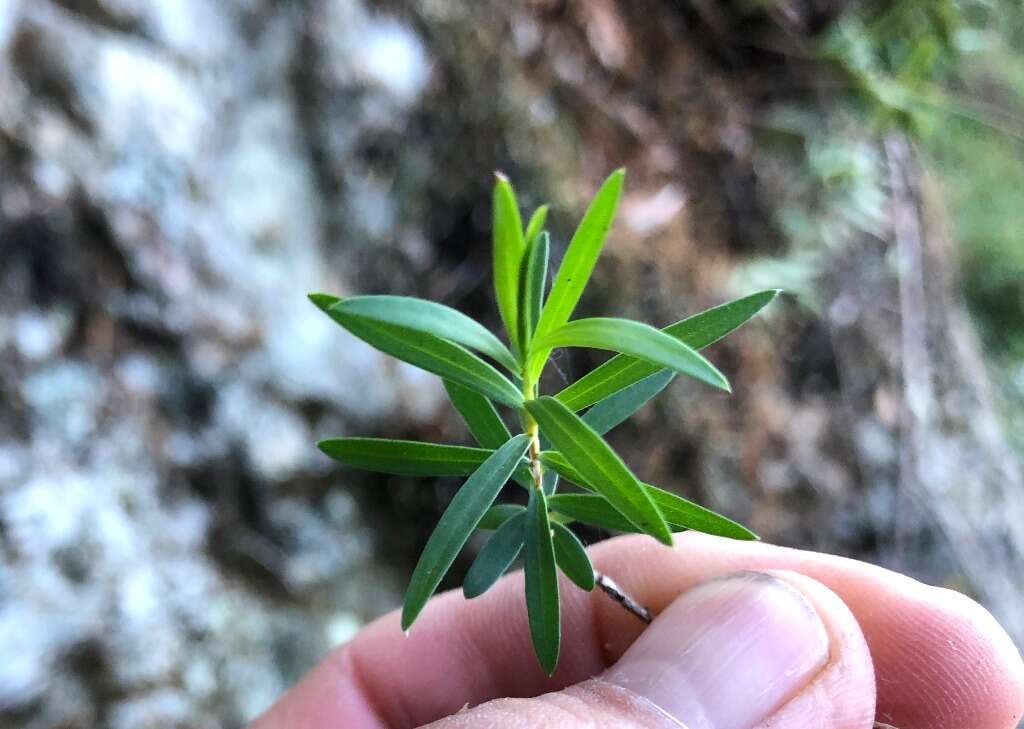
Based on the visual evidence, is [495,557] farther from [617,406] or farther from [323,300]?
[323,300]

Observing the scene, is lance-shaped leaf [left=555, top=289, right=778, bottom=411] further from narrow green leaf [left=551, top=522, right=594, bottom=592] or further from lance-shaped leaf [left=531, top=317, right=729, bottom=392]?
narrow green leaf [left=551, top=522, right=594, bottom=592]

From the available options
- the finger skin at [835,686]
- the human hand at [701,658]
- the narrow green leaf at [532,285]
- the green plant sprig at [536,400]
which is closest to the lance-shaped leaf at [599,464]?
the green plant sprig at [536,400]

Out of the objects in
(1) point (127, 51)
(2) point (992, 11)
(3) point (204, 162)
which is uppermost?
(1) point (127, 51)

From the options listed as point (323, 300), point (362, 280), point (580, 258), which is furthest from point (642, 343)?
point (362, 280)

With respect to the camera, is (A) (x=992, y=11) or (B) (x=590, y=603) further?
(A) (x=992, y=11)

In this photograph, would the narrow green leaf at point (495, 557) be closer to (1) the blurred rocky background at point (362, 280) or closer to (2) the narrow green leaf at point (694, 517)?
(2) the narrow green leaf at point (694, 517)

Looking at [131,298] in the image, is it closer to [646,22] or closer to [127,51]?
[127,51]

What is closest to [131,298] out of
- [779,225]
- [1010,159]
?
[779,225]
